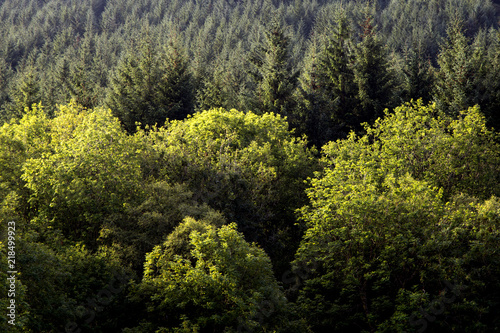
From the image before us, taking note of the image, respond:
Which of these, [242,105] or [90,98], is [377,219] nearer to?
[242,105]

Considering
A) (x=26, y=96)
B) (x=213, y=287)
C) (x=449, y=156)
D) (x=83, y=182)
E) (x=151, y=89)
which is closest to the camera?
(x=213, y=287)

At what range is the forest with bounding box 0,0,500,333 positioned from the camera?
814 inches

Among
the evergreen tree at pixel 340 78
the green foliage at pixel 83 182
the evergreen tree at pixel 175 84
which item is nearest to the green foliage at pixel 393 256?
the green foliage at pixel 83 182

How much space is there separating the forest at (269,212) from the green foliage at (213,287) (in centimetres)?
10

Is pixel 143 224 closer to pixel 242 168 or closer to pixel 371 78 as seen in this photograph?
pixel 242 168

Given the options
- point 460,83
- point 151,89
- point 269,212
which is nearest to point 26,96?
point 151,89

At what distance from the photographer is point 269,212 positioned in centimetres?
3256

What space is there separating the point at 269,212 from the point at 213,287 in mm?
13245

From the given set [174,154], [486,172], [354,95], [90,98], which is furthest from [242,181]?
[90,98]

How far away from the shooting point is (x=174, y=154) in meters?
31.7

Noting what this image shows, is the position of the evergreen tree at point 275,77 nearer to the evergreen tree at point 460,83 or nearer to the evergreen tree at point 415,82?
the evergreen tree at point 415,82

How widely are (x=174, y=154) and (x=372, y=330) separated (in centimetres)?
1694

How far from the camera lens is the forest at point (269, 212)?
2067cm

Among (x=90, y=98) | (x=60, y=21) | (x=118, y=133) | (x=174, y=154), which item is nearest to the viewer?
(x=118, y=133)
